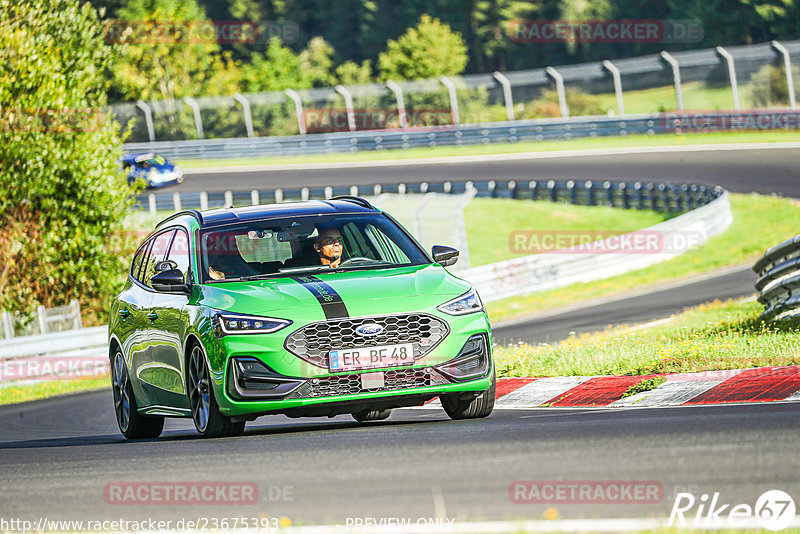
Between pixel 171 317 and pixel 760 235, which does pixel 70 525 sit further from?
pixel 760 235

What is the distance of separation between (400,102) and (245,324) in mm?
44602

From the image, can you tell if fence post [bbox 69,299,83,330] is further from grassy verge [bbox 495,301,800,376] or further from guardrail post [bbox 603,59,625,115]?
guardrail post [bbox 603,59,625,115]

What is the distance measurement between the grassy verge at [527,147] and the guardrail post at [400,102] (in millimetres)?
2328

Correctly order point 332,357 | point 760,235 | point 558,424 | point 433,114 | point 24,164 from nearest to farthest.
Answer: point 558,424, point 332,357, point 24,164, point 760,235, point 433,114

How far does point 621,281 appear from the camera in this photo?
993 inches

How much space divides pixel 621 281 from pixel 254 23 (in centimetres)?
8305

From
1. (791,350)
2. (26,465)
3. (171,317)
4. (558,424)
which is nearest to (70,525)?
(26,465)

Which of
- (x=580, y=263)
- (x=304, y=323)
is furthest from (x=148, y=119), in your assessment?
(x=304, y=323)

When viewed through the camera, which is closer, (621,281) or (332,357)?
(332,357)

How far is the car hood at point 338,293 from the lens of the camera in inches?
329

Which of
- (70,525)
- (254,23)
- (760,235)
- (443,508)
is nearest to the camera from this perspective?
(443,508)

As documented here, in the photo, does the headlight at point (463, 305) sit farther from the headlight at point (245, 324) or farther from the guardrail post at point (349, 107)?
the guardrail post at point (349, 107)

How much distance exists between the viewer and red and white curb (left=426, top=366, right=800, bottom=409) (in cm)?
900

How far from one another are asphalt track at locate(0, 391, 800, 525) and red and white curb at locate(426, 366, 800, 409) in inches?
22.1
